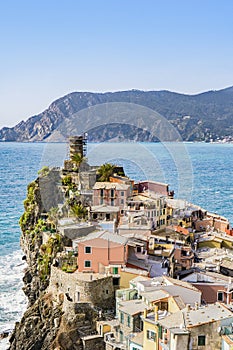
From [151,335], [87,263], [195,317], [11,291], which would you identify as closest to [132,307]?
[151,335]

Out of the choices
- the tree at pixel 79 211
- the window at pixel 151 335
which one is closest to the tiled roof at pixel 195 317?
the window at pixel 151 335

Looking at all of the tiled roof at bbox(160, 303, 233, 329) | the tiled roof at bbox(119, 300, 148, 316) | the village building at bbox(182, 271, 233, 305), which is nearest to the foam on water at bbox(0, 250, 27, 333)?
the tiled roof at bbox(119, 300, 148, 316)

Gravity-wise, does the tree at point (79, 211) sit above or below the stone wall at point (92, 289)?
above

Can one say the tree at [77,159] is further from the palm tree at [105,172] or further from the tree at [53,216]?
the tree at [53,216]

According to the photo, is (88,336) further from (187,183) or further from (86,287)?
(187,183)

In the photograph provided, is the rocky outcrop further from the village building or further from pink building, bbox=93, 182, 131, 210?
pink building, bbox=93, 182, 131, 210

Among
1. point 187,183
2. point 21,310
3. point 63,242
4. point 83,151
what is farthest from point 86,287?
point 187,183
